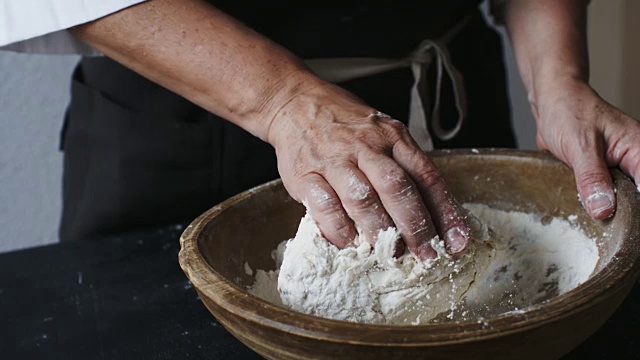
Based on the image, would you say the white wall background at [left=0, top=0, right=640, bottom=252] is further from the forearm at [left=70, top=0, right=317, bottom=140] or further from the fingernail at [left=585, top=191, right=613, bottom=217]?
the fingernail at [left=585, top=191, right=613, bottom=217]

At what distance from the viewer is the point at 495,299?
2.56 ft

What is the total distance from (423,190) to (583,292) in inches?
7.0

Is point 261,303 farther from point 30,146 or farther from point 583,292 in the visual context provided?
point 30,146

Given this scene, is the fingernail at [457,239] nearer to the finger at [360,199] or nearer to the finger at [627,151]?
the finger at [360,199]

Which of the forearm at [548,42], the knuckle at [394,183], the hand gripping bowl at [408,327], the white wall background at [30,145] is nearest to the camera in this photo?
the hand gripping bowl at [408,327]

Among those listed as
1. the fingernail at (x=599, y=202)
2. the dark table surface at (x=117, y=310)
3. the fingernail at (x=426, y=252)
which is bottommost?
Answer: the dark table surface at (x=117, y=310)

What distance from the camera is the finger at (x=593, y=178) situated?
2.53ft

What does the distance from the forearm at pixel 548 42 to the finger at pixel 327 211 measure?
38 centimetres

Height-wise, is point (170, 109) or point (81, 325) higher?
point (170, 109)

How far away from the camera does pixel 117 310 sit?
0.88m

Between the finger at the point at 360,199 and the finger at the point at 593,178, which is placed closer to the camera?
the finger at the point at 360,199

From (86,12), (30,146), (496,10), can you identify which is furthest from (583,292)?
(30,146)

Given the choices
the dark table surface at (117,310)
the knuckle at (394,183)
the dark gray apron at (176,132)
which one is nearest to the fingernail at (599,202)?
the dark table surface at (117,310)

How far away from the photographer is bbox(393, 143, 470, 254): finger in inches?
27.2
